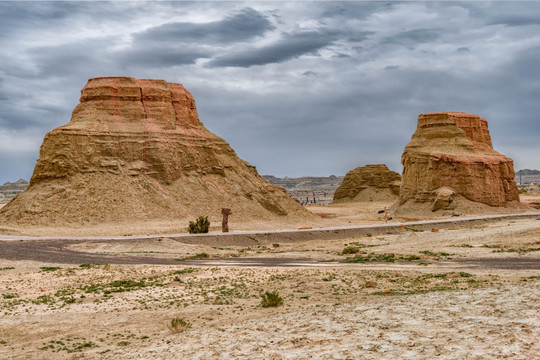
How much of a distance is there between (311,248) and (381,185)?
8261 centimetres

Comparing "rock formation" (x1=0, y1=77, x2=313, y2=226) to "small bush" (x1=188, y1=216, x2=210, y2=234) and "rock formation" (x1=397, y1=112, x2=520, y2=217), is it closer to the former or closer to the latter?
"small bush" (x1=188, y1=216, x2=210, y2=234)

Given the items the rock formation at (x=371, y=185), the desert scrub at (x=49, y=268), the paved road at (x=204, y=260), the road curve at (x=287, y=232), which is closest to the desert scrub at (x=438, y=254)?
the paved road at (x=204, y=260)

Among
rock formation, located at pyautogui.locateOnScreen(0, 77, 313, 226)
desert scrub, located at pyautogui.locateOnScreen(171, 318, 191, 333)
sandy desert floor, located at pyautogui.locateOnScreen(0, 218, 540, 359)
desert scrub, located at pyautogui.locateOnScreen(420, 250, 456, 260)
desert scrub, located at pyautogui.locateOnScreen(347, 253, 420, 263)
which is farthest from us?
rock formation, located at pyautogui.locateOnScreen(0, 77, 313, 226)

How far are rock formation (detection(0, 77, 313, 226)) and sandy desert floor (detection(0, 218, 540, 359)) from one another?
26739 millimetres

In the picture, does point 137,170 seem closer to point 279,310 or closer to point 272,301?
point 272,301

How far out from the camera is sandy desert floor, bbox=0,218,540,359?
393 inches

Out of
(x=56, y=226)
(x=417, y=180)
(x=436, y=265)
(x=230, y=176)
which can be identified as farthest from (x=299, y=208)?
(x=436, y=265)

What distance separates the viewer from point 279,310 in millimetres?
14711

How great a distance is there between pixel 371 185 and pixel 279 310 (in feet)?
343

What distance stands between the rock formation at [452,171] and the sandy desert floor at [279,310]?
44.2 meters

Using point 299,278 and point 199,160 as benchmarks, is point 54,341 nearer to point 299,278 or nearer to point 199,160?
point 299,278

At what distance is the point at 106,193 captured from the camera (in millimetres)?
54750

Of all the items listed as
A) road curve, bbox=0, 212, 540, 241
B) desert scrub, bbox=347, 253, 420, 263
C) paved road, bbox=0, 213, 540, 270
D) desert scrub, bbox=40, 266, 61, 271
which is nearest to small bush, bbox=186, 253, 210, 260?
paved road, bbox=0, 213, 540, 270

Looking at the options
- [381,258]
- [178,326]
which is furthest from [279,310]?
[381,258]
